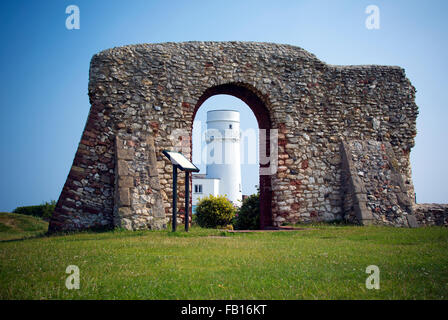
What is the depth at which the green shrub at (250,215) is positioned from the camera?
46.2ft

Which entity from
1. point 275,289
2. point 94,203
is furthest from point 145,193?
point 275,289

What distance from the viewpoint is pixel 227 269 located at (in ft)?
17.0

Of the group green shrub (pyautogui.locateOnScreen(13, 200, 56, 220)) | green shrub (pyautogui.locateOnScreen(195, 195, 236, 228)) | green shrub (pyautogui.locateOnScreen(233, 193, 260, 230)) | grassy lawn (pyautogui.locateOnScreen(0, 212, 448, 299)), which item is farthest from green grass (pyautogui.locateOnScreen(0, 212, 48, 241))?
grassy lawn (pyautogui.locateOnScreen(0, 212, 448, 299))

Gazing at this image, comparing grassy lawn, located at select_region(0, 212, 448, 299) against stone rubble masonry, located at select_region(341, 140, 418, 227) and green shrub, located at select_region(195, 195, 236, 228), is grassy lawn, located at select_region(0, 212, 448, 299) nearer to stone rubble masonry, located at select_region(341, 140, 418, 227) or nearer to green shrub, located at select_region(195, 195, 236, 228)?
stone rubble masonry, located at select_region(341, 140, 418, 227)

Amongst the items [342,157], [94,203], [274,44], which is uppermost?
[274,44]

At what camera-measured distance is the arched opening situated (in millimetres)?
12906

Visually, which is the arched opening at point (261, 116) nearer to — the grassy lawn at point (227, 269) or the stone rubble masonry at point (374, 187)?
the stone rubble masonry at point (374, 187)

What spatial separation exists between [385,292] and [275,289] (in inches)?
44.4

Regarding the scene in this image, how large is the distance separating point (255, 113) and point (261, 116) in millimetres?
425

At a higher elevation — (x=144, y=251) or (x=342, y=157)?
(x=342, y=157)

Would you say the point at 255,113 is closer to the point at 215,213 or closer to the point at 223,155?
the point at 215,213

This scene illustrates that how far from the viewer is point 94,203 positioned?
11.0 metres

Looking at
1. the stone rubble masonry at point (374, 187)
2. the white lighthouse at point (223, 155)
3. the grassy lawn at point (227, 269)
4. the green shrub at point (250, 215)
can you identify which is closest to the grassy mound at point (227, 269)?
the grassy lawn at point (227, 269)
